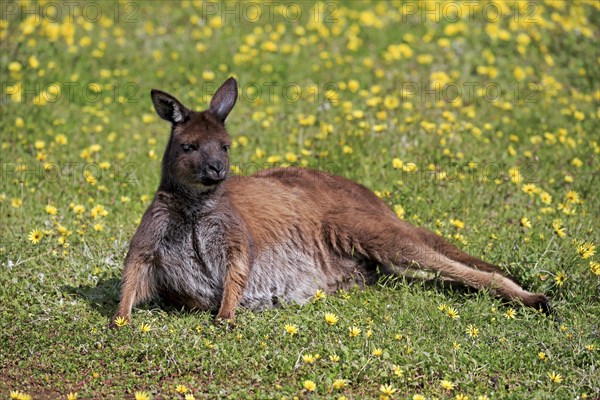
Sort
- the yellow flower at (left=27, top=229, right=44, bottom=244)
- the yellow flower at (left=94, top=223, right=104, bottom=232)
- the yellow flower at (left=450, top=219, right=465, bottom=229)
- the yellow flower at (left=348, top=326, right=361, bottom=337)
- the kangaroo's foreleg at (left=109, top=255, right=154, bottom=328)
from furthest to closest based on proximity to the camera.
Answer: the yellow flower at (left=450, top=219, right=465, bottom=229), the yellow flower at (left=94, top=223, right=104, bottom=232), the yellow flower at (left=27, top=229, right=44, bottom=244), the kangaroo's foreleg at (left=109, top=255, right=154, bottom=328), the yellow flower at (left=348, top=326, right=361, bottom=337)

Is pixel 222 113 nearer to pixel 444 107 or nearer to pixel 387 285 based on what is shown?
pixel 387 285

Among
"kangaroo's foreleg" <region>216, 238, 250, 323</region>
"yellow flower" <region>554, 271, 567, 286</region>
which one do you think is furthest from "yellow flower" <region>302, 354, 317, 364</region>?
"yellow flower" <region>554, 271, 567, 286</region>

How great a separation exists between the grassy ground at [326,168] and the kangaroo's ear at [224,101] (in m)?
1.36

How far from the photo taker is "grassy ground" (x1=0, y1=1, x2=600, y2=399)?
4.76 metres

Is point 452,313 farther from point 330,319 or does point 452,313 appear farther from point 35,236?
point 35,236

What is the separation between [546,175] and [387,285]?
2687mm

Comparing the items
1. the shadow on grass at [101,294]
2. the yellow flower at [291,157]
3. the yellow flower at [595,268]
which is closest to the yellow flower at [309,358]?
the shadow on grass at [101,294]

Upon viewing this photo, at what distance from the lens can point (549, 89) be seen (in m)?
9.66

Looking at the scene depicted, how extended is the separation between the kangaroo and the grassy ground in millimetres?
189

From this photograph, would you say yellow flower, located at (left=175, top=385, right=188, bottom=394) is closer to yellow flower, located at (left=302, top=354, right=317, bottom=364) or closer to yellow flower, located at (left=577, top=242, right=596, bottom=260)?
yellow flower, located at (left=302, top=354, right=317, bottom=364)

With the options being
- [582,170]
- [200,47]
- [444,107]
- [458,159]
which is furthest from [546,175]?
[200,47]

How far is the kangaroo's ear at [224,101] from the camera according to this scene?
227 inches

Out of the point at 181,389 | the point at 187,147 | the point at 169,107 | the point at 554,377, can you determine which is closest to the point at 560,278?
the point at 554,377

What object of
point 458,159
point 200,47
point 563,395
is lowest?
point 563,395
